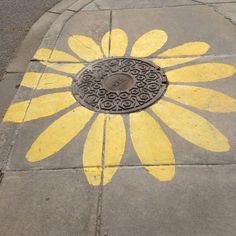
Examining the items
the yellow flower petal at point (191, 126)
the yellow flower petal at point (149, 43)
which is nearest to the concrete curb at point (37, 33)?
the yellow flower petal at point (149, 43)

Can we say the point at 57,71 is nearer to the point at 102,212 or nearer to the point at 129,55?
the point at 129,55

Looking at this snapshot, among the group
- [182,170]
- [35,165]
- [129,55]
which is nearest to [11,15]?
[129,55]

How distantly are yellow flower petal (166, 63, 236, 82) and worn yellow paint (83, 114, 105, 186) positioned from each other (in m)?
0.95

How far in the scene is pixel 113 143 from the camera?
3.05m

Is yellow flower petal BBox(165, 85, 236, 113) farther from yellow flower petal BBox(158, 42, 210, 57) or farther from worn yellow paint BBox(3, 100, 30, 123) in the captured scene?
worn yellow paint BBox(3, 100, 30, 123)

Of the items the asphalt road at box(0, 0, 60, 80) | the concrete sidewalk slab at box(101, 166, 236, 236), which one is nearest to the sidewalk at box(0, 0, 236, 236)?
the concrete sidewalk slab at box(101, 166, 236, 236)

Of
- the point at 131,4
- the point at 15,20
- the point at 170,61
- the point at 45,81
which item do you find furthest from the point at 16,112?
the point at 131,4

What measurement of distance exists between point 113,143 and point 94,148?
169mm

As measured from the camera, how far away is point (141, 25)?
4699 mm

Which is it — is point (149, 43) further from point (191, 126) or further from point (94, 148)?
point (94, 148)

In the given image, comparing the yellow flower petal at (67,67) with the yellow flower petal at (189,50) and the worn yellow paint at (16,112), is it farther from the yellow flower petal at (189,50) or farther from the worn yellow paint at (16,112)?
the yellow flower petal at (189,50)

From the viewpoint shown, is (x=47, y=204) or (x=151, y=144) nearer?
(x=47, y=204)

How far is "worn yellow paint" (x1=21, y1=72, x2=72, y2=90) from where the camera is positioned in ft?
12.5

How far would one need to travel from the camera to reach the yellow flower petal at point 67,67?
3997mm
